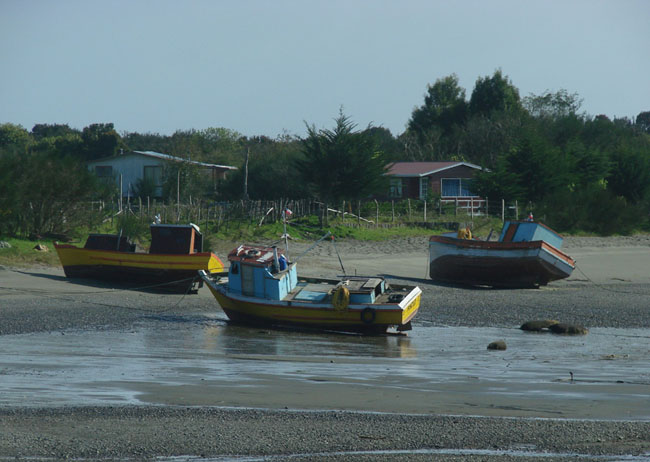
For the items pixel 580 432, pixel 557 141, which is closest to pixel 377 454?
pixel 580 432

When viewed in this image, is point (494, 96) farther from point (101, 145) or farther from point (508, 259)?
point (508, 259)

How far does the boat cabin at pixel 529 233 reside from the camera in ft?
92.9

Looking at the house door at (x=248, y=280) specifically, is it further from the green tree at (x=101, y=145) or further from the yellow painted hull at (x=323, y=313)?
the green tree at (x=101, y=145)

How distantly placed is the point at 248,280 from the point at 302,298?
1.38m

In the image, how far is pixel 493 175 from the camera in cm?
5072

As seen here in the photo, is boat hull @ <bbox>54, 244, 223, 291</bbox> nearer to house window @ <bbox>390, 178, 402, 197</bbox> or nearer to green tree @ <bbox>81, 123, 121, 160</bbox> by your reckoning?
house window @ <bbox>390, 178, 402, 197</bbox>

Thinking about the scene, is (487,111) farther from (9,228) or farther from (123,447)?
(123,447)

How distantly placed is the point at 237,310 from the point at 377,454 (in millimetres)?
11879

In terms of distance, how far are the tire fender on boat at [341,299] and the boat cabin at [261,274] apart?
157 centimetres

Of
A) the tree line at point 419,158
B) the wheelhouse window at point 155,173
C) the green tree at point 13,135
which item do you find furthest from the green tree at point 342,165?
the green tree at point 13,135

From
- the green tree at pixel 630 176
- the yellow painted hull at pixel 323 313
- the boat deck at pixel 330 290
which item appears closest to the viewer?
the yellow painted hull at pixel 323 313

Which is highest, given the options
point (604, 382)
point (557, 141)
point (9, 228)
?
point (557, 141)

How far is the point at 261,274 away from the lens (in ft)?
64.2

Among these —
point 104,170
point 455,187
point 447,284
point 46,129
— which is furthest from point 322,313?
point 46,129
